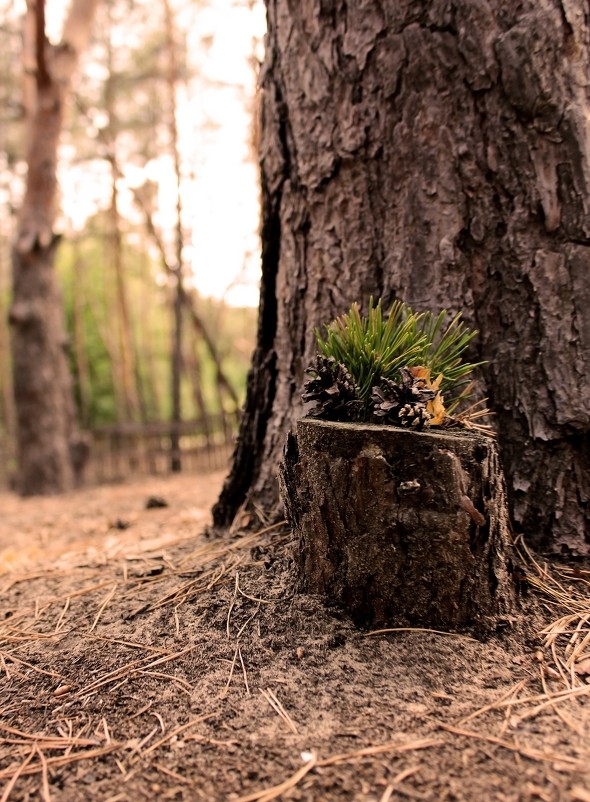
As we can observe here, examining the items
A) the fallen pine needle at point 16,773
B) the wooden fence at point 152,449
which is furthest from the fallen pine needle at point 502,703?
the wooden fence at point 152,449

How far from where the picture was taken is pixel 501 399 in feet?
5.93

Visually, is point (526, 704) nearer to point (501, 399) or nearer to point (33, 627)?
point (501, 399)

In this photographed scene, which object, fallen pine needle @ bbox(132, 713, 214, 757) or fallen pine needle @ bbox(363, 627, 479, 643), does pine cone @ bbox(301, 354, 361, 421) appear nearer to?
fallen pine needle @ bbox(363, 627, 479, 643)

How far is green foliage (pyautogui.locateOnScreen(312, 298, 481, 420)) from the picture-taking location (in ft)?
5.28

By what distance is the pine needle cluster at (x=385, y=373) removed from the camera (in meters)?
1.48

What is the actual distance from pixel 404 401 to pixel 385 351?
21 centimetres

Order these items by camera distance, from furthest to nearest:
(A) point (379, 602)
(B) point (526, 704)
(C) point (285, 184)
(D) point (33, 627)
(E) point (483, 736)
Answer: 1. (C) point (285, 184)
2. (D) point (33, 627)
3. (A) point (379, 602)
4. (B) point (526, 704)
5. (E) point (483, 736)

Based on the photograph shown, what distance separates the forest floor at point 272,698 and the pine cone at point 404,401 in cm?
54

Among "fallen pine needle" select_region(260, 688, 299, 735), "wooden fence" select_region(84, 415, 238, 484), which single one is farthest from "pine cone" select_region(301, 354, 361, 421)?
"wooden fence" select_region(84, 415, 238, 484)

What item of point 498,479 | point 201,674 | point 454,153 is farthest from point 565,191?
point 201,674

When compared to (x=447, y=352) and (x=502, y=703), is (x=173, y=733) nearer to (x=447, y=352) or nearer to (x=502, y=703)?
(x=502, y=703)


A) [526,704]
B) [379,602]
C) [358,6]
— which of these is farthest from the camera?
[358,6]

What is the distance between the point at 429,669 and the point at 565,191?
1.44 metres

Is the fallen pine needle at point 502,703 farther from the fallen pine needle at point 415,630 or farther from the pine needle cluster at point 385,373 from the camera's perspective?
the pine needle cluster at point 385,373
